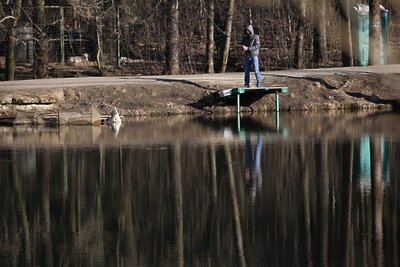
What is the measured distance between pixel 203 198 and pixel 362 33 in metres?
32.5

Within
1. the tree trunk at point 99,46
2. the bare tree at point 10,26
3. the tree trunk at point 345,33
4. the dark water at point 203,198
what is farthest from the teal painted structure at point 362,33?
the dark water at point 203,198

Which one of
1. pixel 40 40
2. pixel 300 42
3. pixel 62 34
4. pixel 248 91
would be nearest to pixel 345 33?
pixel 300 42

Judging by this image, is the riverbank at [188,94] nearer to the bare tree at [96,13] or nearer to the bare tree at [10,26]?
the bare tree at [10,26]

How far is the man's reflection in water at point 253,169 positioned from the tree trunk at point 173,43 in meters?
18.4

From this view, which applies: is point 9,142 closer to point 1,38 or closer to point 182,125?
point 182,125

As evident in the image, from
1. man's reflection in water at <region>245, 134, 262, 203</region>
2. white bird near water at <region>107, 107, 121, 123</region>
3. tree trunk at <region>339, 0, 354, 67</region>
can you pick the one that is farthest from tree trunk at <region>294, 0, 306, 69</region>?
man's reflection in water at <region>245, 134, 262, 203</region>

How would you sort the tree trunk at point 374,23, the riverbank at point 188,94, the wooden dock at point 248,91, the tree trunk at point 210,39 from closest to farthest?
the wooden dock at point 248,91
the riverbank at point 188,94
the tree trunk at point 374,23
the tree trunk at point 210,39

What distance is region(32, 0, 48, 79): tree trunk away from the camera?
129ft

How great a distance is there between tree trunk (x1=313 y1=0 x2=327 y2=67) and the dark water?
18.8m

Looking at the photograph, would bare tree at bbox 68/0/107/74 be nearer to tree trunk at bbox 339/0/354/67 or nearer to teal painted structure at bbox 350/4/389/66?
tree trunk at bbox 339/0/354/67

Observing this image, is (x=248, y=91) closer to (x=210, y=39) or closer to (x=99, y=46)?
(x=210, y=39)

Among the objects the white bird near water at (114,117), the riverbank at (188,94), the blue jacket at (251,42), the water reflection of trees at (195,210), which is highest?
the blue jacket at (251,42)

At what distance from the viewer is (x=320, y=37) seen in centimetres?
4478

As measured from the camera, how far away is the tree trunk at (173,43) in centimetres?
4144
